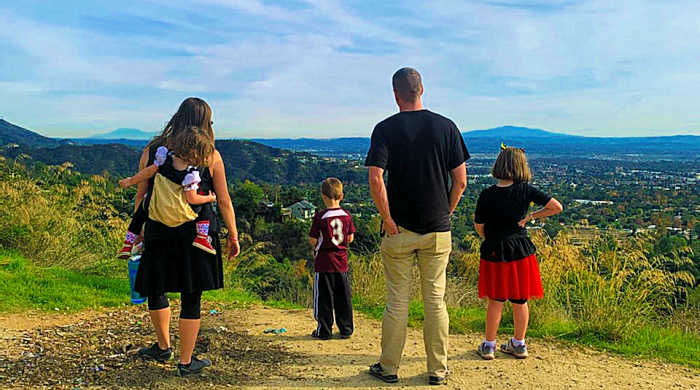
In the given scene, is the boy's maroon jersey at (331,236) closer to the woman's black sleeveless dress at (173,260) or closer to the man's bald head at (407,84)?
the woman's black sleeveless dress at (173,260)

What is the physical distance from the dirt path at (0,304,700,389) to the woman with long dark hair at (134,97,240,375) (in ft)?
1.63

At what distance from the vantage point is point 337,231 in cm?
524

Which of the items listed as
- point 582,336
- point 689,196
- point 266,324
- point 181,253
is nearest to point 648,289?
point 582,336

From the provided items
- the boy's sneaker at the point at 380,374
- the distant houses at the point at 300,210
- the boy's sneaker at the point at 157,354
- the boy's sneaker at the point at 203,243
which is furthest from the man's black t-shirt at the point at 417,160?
the distant houses at the point at 300,210

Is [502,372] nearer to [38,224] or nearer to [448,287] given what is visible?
[448,287]

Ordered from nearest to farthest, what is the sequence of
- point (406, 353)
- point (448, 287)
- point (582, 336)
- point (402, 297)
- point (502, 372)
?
point (402, 297) → point (502, 372) → point (406, 353) → point (582, 336) → point (448, 287)

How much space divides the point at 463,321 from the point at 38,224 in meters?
6.76

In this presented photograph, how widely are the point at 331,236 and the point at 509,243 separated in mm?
1608

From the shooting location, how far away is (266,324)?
19.2 ft

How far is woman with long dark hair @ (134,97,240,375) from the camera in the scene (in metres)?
3.91

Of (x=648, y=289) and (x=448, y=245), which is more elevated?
(x=448, y=245)

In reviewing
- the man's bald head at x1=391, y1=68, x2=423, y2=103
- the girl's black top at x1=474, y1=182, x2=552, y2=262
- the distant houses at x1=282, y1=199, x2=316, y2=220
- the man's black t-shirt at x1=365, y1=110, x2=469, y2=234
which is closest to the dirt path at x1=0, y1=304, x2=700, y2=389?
the girl's black top at x1=474, y1=182, x2=552, y2=262

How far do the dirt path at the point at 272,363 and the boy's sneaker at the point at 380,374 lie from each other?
2.4 inches

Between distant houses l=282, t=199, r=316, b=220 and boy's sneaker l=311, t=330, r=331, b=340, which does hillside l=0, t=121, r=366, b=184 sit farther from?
boy's sneaker l=311, t=330, r=331, b=340
